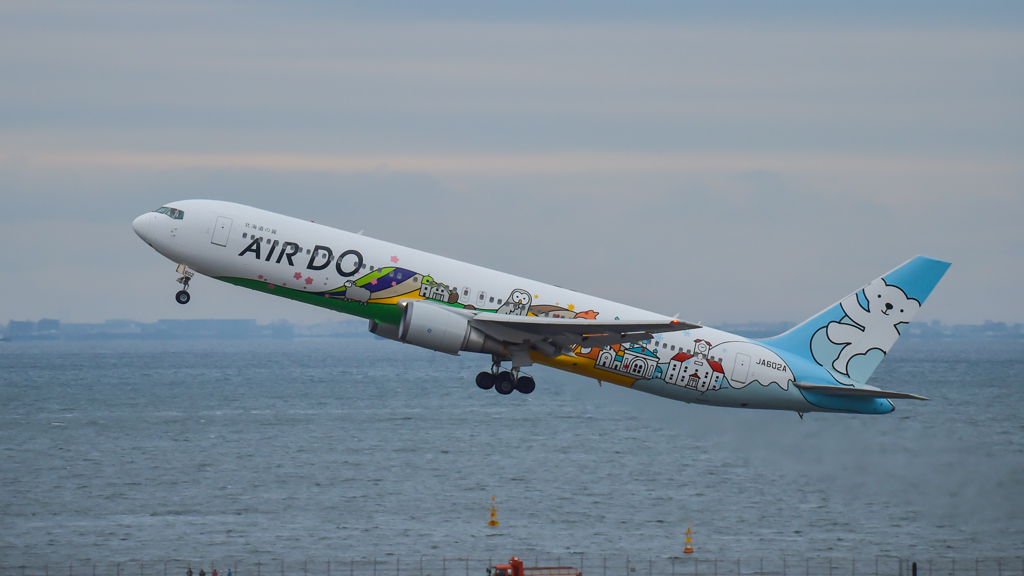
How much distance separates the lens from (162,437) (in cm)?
15388

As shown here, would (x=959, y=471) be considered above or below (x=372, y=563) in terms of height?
above

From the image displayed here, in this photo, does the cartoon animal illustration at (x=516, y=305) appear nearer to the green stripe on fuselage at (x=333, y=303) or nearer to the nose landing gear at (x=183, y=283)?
the green stripe on fuselage at (x=333, y=303)

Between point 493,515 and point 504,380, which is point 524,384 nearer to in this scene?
point 504,380

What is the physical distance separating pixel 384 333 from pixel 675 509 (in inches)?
2686

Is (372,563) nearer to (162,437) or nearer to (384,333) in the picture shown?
(384,333)

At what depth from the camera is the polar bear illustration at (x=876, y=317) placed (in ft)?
171

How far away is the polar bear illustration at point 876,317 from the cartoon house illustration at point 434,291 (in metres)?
21.1

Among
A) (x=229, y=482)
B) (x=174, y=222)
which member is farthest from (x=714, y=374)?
(x=229, y=482)

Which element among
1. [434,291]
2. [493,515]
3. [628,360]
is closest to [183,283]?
[434,291]

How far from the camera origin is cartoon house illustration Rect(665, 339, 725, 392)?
4741 centimetres

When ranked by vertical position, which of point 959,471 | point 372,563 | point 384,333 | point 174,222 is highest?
point 174,222

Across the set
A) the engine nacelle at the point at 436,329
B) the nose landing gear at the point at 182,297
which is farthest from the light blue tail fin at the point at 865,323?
the nose landing gear at the point at 182,297

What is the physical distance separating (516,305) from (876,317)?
20.5 meters

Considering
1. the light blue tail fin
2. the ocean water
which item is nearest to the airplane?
the light blue tail fin
